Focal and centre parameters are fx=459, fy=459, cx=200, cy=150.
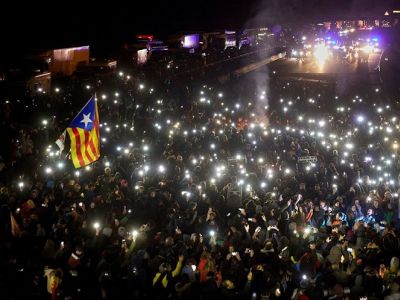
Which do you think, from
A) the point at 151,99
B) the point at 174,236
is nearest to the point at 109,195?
the point at 174,236

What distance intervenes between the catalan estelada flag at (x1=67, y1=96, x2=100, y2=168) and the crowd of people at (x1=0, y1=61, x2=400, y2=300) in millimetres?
1153

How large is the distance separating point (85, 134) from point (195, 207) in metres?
2.86

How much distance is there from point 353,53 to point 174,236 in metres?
50.9

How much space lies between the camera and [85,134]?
970cm

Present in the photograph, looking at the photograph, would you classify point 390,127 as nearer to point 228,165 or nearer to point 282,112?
point 282,112

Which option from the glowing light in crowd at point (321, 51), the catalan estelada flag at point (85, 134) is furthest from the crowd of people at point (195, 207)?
the glowing light in crowd at point (321, 51)

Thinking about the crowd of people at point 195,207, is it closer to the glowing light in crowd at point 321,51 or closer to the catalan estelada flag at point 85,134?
the catalan estelada flag at point 85,134

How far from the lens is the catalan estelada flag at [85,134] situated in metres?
9.54

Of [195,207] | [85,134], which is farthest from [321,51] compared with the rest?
[85,134]

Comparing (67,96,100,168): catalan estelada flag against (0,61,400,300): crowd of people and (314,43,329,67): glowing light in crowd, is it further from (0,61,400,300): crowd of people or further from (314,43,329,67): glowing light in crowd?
(314,43,329,67): glowing light in crowd

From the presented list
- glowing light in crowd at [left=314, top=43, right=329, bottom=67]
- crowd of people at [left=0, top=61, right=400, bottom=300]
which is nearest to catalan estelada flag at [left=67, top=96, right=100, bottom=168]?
crowd of people at [left=0, top=61, right=400, bottom=300]

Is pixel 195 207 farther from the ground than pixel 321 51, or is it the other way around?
pixel 195 207

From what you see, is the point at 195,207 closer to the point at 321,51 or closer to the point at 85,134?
the point at 85,134

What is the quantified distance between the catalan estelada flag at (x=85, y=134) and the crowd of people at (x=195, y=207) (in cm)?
115
